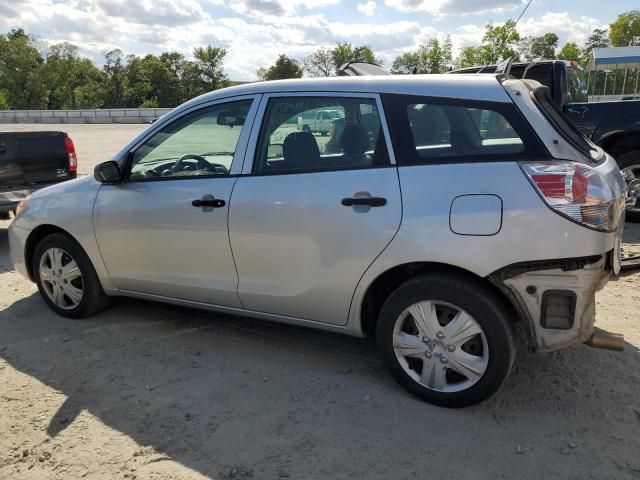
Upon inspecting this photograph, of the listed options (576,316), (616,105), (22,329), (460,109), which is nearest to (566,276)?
(576,316)

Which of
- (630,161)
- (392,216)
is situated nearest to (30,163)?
(392,216)

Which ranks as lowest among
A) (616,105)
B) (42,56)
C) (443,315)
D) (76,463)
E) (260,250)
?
(76,463)

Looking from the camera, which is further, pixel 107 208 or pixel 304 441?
pixel 107 208

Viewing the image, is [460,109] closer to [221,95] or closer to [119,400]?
[221,95]

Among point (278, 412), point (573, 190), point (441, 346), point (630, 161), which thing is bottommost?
point (278, 412)

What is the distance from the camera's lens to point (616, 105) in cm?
705

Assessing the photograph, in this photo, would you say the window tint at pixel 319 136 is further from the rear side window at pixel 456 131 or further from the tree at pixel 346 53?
the tree at pixel 346 53

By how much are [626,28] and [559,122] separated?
6658 centimetres

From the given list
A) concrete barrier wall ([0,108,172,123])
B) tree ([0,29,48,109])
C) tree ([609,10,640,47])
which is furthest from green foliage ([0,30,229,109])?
tree ([609,10,640,47])

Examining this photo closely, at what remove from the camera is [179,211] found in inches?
145

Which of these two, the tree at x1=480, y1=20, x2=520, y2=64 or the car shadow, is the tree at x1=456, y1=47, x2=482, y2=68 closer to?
the tree at x1=480, y1=20, x2=520, y2=64

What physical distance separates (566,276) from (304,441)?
1.56 m

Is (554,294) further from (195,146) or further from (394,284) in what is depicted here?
(195,146)

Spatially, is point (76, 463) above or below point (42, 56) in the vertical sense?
below
